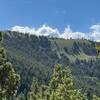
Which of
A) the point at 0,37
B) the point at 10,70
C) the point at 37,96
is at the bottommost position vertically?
the point at 37,96

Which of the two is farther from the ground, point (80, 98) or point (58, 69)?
point (58, 69)

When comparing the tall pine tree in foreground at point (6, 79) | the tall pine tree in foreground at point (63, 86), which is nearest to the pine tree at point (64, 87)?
the tall pine tree in foreground at point (63, 86)

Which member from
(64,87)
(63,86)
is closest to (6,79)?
(63,86)

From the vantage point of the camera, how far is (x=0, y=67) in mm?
42250

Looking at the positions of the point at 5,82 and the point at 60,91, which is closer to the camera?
the point at 5,82

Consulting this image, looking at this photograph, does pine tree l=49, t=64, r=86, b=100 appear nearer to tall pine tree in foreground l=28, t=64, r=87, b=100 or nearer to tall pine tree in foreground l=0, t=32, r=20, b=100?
tall pine tree in foreground l=28, t=64, r=87, b=100

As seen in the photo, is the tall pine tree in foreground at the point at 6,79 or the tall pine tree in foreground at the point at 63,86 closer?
the tall pine tree in foreground at the point at 6,79

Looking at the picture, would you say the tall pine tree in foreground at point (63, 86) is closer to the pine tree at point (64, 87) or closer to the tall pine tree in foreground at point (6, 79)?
the pine tree at point (64, 87)

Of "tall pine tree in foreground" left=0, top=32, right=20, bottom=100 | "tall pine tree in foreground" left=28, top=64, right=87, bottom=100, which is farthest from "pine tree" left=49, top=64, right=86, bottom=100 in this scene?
"tall pine tree in foreground" left=0, top=32, right=20, bottom=100

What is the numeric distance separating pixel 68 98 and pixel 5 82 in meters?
17.9

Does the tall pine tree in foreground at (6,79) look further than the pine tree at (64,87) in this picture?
No

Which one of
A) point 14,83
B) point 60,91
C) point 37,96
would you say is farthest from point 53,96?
point 37,96

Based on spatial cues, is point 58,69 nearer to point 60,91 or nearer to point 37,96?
point 60,91

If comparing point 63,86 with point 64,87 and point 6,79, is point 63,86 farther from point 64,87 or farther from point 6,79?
point 6,79
